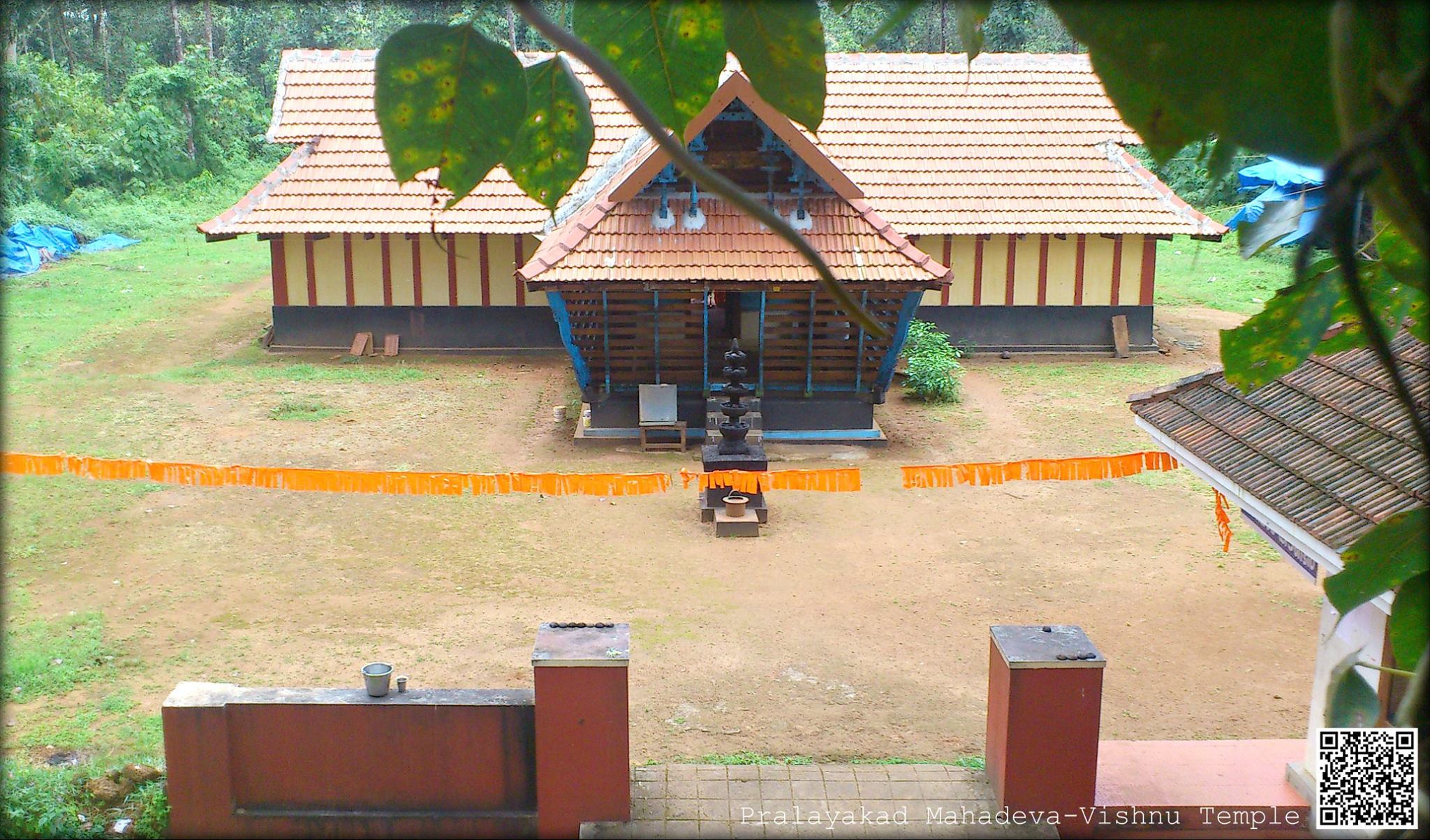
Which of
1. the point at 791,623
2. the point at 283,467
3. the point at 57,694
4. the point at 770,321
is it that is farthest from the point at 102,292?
the point at 791,623

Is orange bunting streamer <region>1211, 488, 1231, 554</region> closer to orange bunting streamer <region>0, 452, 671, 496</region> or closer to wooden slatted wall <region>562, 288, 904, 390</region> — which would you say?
wooden slatted wall <region>562, 288, 904, 390</region>

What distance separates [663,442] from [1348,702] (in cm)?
1123

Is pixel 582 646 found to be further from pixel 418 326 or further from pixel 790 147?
pixel 418 326

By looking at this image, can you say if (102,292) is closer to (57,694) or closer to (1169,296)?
(57,694)

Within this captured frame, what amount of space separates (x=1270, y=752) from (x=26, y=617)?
7308 millimetres

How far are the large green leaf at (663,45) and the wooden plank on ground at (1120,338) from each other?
1585cm

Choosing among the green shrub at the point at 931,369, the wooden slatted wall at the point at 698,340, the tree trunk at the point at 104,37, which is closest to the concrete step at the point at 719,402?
the wooden slatted wall at the point at 698,340

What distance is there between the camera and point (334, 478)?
33.0 ft

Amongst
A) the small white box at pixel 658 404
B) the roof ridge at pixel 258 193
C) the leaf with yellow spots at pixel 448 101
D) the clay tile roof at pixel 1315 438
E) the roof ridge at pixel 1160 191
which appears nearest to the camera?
the leaf with yellow spots at pixel 448 101

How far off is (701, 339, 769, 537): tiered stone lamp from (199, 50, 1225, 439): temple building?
0.93 m

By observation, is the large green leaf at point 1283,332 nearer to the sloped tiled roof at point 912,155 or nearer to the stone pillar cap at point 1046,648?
the stone pillar cap at point 1046,648

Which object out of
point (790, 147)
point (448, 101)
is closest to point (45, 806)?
point (448, 101)

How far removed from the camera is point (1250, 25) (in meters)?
0.45

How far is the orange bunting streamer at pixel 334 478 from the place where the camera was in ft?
32.5
